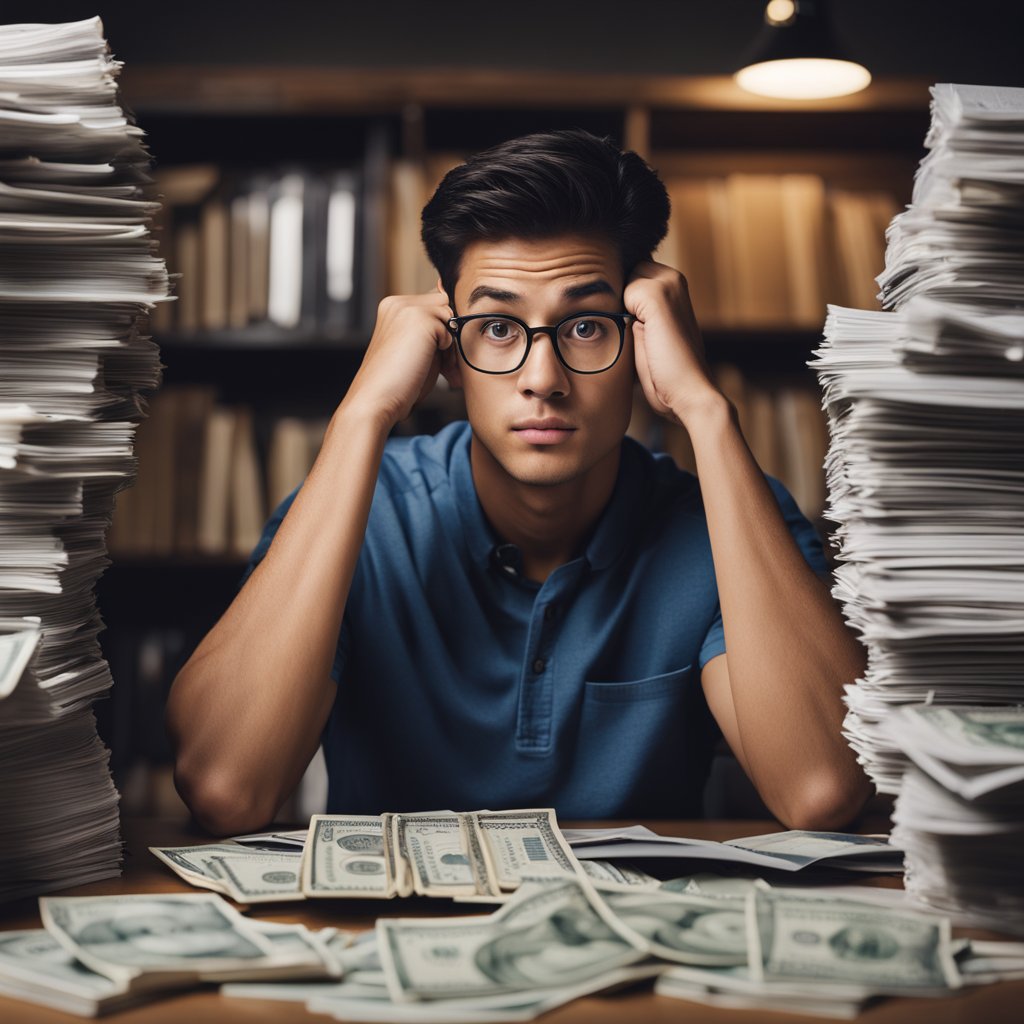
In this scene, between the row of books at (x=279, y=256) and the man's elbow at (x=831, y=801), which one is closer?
the man's elbow at (x=831, y=801)

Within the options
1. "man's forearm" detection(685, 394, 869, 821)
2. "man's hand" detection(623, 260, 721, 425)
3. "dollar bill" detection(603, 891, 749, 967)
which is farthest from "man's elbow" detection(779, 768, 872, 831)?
"man's hand" detection(623, 260, 721, 425)

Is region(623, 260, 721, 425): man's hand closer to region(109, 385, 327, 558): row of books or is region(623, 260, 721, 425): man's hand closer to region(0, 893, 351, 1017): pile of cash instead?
region(0, 893, 351, 1017): pile of cash

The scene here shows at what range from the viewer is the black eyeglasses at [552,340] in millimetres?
1414

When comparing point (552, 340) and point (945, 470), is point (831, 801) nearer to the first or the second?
point (945, 470)

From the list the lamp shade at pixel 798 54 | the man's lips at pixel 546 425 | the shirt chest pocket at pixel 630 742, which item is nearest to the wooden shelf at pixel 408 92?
the lamp shade at pixel 798 54

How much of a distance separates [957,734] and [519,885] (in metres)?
0.36

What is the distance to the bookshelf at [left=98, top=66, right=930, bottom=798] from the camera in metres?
2.62

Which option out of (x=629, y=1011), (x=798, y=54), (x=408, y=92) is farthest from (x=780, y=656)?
(x=408, y=92)

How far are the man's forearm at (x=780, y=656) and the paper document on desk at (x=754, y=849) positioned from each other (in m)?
0.11

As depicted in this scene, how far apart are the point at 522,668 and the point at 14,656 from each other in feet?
2.58

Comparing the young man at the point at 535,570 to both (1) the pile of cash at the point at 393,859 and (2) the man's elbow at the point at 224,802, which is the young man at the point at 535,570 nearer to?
(2) the man's elbow at the point at 224,802

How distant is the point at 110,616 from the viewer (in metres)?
2.82

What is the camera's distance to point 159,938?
77 cm

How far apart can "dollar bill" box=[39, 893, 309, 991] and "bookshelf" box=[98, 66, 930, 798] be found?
6.12 ft
